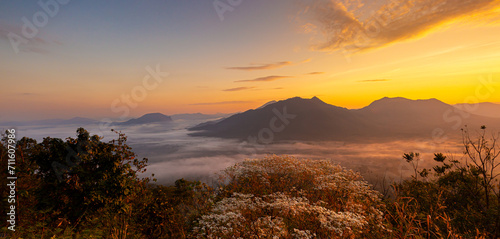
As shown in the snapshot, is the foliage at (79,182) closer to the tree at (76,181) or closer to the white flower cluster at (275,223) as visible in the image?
the tree at (76,181)

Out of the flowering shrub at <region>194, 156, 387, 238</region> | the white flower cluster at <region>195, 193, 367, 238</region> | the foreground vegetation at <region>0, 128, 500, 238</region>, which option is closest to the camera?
the white flower cluster at <region>195, 193, 367, 238</region>

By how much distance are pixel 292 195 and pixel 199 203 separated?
527cm

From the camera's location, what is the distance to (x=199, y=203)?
11625 mm

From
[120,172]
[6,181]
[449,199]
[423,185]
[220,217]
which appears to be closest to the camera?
[220,217]

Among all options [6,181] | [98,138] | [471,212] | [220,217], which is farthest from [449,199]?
[6,181]

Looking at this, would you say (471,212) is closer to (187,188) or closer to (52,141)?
(187,188)

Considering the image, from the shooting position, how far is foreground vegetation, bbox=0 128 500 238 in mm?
6695

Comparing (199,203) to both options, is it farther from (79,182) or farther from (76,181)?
(76,181)

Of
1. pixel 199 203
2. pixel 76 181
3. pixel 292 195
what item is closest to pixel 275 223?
pixel 292 195

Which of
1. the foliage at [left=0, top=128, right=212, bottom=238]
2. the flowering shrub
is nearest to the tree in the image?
the foliage at [left=0, top=128, right=212, bottom=238]

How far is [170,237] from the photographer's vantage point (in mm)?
9969

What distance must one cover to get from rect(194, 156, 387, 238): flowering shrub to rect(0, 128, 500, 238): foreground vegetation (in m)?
0.06

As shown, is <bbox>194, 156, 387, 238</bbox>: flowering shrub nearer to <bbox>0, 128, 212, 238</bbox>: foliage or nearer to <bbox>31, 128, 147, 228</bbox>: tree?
<bbox>0, 128, 212, 238</bbox>: foliage

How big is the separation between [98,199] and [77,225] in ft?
7.21
